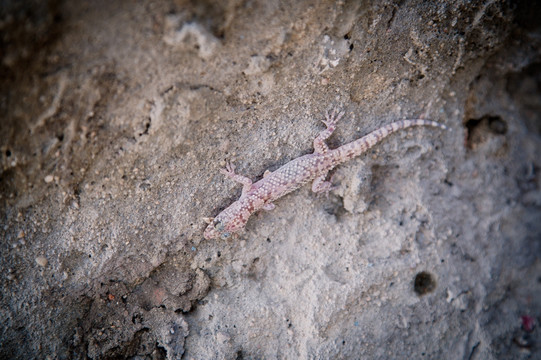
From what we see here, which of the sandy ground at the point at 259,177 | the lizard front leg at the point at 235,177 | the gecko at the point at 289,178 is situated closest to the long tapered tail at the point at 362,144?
the gecko at the point at 289,178

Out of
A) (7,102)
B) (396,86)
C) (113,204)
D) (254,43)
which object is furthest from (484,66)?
(7,102)

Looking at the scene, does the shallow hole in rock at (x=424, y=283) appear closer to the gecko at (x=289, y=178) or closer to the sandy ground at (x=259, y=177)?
the sandy ground at (x=259, y=177)

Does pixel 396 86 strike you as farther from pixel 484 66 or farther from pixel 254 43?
pixel 254 43

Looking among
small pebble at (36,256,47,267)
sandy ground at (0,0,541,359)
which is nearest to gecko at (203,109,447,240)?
sandy ground at (0,0,541,359)

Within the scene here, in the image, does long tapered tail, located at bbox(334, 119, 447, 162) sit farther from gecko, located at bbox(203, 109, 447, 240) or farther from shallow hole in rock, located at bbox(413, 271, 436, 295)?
shallow hole in rock, located at bbox(413, 271, 436, 295)

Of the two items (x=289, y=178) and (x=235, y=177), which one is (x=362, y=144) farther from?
(x=235, y=177)
